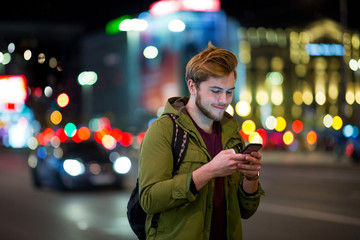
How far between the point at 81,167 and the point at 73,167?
24 centimetres

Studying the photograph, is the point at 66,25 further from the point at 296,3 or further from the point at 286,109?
the point at 286,109

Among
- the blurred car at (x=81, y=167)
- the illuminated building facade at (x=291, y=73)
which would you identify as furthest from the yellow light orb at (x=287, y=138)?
the illuminated building facade at (x=291, y=73)

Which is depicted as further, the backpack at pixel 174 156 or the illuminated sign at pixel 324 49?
the illuminated sign at pixel 324 49

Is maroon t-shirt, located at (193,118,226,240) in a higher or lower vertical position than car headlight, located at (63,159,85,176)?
higher

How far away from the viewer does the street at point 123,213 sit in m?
10.6

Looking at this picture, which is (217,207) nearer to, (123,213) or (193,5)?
(123,213)

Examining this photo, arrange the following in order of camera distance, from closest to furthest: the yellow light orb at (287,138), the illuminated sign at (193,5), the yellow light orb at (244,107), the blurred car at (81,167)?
1. the blurred car at (81,167)
2. the yellow light orb at (287,138)
3. the illuminated sign at (193,5)
4. the yellow light orb at (244,107)

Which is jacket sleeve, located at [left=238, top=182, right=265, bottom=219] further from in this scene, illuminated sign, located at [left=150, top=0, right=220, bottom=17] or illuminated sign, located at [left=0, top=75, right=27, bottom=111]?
illuminated sign, located at [left=150, top=0, right=220, bottom=17]

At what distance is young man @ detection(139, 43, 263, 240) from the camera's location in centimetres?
338

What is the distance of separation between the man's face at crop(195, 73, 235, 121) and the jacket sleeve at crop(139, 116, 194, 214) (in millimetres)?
218

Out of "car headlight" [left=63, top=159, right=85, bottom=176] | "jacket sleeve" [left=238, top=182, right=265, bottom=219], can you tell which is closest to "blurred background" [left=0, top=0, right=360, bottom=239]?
"car headlight" [left=63, top=159, right=85, bottom=176]

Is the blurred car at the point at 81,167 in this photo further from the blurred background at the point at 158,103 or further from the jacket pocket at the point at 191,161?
the jacket pocket at the point at 191,161

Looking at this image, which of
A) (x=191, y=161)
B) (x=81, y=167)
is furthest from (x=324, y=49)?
(x=191, y=161)

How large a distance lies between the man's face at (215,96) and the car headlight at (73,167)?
49.7 feet
